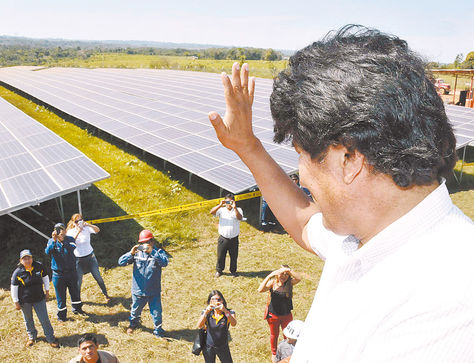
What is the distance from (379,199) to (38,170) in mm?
9634

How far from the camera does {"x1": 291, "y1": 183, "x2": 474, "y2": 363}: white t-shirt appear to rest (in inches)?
33.5

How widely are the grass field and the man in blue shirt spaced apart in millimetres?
582

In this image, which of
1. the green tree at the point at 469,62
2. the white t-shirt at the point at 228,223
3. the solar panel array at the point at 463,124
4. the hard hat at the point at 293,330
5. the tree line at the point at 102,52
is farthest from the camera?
the tree line at the point at 102,52

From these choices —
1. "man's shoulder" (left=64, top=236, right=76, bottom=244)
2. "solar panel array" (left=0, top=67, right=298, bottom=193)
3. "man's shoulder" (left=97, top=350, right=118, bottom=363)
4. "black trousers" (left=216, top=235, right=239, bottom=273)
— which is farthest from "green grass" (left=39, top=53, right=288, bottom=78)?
"man's shoulder" (left=97, top=350, right=118, bottom=363)

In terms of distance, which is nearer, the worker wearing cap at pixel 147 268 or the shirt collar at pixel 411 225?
the shirt collar at pixel 411 225

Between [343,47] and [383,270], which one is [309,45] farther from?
[383,270]

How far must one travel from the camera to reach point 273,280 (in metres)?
5.96

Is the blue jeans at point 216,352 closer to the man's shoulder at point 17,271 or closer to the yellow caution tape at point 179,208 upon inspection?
the man's shoulder at point 17,271

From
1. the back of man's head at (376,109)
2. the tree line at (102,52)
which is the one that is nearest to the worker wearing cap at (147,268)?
the back of man's head at (376,109)

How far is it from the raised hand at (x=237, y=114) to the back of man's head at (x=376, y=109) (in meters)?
0.46

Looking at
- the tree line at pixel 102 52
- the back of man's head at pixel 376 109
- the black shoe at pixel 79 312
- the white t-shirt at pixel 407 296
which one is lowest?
the black shoe at pixel 79 312

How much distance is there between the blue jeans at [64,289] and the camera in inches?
261

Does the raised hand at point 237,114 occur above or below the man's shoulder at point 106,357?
above

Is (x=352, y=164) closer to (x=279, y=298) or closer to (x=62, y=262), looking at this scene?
(x=279, y=298)
